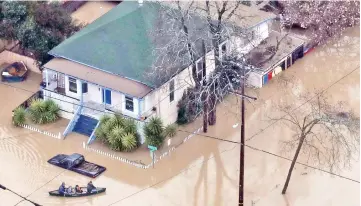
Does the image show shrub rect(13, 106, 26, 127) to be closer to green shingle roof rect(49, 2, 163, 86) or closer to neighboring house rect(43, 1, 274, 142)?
neighboring house rect(43, 1, 274, 142)

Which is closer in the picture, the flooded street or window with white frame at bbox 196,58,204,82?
the flooded street

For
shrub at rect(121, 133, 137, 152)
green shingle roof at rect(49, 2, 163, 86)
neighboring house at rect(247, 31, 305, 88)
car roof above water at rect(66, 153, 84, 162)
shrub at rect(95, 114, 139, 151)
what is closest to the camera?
car roof above water at rect(66, 153, 84, 162)

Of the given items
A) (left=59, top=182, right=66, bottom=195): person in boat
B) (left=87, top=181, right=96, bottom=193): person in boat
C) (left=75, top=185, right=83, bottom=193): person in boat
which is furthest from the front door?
(left=59, top=182, right=66, bottom=195): person in boat

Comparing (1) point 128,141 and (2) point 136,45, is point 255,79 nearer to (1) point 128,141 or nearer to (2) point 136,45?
(2) point 136,45

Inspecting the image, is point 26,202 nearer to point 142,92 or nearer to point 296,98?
point 142,92

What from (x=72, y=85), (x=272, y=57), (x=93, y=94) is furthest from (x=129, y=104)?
(x=272, y=57)

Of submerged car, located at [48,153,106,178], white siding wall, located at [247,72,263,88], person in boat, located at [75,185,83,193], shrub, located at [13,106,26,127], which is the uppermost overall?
white siding wall, located at [247,72,263,88]

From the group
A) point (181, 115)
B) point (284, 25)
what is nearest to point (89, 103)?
point (181, 115)

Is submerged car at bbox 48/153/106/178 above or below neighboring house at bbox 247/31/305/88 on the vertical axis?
below
